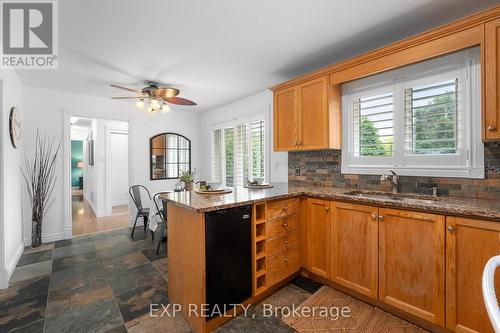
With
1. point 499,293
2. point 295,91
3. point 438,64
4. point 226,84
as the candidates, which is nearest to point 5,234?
point 226,84

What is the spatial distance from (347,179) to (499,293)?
1496 mm

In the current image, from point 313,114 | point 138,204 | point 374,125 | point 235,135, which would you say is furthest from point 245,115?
point 138,204

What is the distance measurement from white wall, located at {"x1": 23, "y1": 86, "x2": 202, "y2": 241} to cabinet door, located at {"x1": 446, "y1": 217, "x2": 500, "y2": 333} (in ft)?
15.3

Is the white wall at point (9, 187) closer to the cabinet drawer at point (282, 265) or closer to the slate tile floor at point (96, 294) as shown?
the slate tile floor at point (96, 294)

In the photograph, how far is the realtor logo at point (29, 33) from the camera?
5.77ft

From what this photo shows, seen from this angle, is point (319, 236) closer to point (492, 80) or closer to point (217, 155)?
point (492, 80)

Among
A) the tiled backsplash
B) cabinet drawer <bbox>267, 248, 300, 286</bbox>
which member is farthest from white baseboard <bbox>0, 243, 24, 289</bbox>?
the tiled backsplash

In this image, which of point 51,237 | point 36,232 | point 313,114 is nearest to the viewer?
point 313,114

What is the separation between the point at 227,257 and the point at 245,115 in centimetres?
300

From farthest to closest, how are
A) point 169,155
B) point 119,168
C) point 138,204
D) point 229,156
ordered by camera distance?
1. point 119,168
2. point 169,155
3. point 229,156
4. point 138,204

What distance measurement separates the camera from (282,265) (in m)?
2.21

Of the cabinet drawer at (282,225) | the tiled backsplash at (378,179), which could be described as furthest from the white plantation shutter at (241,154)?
the cabinet drawer at (282,225)

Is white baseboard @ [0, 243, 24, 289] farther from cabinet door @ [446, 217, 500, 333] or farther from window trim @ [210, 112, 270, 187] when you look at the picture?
cabinet door @ [446, 217, 500, 333]

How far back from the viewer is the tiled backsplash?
1800 mm
